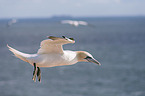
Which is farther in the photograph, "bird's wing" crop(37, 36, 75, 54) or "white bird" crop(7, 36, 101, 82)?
"white bird" crop(7, 36, 101, 82)

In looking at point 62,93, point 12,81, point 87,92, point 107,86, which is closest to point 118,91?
point 107,86

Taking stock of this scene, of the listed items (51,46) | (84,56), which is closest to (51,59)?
(51,46)

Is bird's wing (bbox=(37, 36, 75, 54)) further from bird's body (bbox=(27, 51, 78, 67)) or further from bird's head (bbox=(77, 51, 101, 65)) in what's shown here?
bird's head (bbox=(77, 51, 101, 65))

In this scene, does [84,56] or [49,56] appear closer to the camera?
[49,56]

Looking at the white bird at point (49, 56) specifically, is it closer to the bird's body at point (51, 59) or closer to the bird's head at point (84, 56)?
the bird's body at point (51, 59)

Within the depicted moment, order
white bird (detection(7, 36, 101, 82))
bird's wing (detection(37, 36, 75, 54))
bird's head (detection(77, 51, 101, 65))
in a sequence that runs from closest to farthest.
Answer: bird's wing (detection(37, 36, 75, 54)) < white bird (detection(7, 36, 101, 82)) < bird's head (detection(77, 51, 101, 65))

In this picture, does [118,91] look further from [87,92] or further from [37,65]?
[37,65]

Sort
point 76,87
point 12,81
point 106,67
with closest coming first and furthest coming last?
point 76,87, point 12,81, point 106,67

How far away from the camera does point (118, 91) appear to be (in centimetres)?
5050

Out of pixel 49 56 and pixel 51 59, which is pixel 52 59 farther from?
pixel 49 56

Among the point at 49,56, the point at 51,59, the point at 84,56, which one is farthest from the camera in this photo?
the point at 84,56

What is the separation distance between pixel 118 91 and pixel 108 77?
6242 millimetres

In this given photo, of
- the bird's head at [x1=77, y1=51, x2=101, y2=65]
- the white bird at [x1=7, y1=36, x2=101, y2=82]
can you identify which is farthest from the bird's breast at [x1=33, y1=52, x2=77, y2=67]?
the bird's head at [x1=77, y1=51, x2=101, y2=65]

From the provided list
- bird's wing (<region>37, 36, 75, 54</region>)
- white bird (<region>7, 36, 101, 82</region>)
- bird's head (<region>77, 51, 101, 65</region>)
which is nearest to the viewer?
bird's wing (<region>37, 36, 75, 54</region>)
